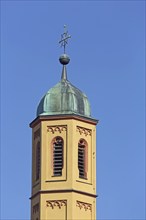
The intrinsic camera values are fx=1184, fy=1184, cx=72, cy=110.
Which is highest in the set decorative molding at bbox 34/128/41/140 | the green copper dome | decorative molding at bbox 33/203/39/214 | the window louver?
the green copper dome

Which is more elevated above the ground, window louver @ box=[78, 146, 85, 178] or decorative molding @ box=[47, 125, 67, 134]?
decorative molding @ box=[47, 125, 67, 134]

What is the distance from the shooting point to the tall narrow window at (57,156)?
57312mm

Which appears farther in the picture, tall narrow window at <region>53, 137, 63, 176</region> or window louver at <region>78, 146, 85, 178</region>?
window louver at <region>78, 146, 85, 178</region>

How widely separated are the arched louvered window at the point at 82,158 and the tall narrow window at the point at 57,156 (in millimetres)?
964

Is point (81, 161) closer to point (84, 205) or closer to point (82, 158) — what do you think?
point (82, 158)

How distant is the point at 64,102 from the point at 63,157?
2.95m

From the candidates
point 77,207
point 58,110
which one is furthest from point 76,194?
point 58,110

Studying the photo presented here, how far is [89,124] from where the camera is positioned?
193 ft

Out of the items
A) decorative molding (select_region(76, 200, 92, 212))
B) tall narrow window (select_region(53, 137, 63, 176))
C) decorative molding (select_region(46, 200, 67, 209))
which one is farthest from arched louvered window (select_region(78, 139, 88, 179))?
decorative molding (select_region(46, 200, 67, 209))

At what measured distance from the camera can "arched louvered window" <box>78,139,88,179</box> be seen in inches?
2271

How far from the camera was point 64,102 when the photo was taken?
58.6m

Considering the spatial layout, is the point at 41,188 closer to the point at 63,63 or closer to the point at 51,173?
the point at 51,173

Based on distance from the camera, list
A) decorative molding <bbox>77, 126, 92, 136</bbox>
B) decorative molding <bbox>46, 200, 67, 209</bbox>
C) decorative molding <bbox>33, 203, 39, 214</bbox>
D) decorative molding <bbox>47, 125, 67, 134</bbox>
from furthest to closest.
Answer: decorative molding <bbox>77, 126, 92, 136</bbox>
decorative molding <bbox>47, 125, 67, 134</bbox>
decorative molding <bbox>33, 203, 39, 214</bbox>
decorative molding <bbox>46, 200, 67, 209</bbox>

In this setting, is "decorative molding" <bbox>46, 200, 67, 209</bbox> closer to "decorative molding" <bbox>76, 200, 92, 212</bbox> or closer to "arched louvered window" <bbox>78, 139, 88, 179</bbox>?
"decorative molding" <bbox>76, 200, 92, 212</bbox>
